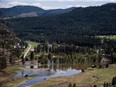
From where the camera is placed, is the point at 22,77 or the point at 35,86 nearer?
the point at 35,86

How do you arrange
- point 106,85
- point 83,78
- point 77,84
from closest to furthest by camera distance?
point 106,85 → point 77,84 → point 83,78

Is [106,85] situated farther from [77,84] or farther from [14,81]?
[14,81]

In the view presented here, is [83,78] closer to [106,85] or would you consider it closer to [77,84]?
[77,84]

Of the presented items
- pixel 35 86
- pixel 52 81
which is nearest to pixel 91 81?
pixel 52 81

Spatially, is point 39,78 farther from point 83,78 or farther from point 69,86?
point 69,86

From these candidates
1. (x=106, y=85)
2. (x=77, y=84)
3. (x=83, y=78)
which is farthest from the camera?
(x=83, y=78)

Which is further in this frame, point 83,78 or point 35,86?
point 83,78

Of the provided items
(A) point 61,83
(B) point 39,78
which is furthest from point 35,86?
(B) point 39,78
